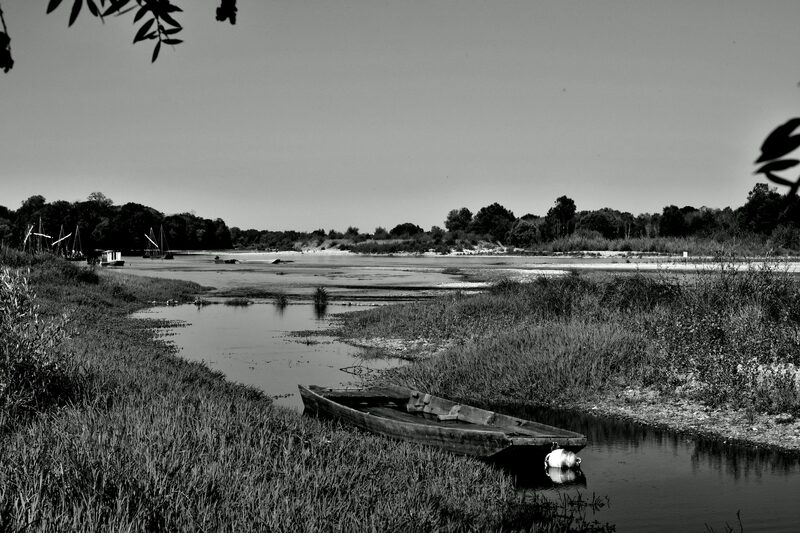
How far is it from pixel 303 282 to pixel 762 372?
48.7 metres

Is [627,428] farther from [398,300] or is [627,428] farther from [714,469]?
[398,300]

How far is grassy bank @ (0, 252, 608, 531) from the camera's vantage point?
22.7 ft

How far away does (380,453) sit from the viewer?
443 inches

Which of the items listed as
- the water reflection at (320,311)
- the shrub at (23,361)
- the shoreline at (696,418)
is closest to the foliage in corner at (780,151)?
the shrub at (23,361)

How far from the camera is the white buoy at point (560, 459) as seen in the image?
470 inches

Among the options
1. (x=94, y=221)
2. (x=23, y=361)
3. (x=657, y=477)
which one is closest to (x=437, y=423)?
(x=657, y=477)

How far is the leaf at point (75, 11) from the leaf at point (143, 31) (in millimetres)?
308

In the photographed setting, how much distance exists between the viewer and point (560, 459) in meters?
12.0

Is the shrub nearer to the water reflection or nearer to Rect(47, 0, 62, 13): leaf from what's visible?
Rect(47, 0, 62, 13): leaf

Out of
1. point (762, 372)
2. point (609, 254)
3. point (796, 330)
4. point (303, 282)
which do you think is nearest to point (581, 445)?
point (762, 372)

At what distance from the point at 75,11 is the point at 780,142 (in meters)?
2.35

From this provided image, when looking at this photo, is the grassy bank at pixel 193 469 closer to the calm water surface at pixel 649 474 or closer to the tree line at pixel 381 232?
the calm water surface at pixel 649 474

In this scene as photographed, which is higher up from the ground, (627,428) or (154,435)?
(154,435)

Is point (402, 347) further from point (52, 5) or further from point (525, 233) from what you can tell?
point (525, 233)
